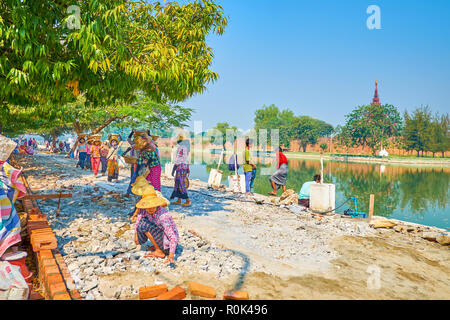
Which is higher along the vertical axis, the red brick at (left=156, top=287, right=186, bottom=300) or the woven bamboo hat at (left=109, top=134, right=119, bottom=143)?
the woven bamboo hat at (left=109, top=134, right=119, bottom=143)

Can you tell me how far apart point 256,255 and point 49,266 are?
114 inches

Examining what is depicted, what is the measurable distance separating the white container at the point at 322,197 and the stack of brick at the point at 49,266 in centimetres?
681

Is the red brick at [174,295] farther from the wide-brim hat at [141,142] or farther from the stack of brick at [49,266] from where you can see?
the wide-brim hat at [141,142]

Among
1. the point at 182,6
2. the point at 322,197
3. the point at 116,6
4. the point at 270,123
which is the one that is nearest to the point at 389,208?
the point at 322,197

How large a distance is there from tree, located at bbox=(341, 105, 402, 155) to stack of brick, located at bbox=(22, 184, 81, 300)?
60524mm

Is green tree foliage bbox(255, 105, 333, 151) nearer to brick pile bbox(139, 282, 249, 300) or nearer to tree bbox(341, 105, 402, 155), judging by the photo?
tree bbox(341, 105, 402, 155)

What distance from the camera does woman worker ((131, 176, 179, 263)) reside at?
391 centimetres

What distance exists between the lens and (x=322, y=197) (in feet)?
27.8

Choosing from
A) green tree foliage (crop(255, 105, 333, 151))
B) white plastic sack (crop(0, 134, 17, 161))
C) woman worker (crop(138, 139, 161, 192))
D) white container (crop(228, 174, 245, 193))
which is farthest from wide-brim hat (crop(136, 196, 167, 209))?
green tree foliage (crop(255, 105, 333, 151))

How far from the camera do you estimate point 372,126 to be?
56.7 metres

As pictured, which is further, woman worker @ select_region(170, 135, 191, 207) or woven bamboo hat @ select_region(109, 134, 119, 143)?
woven bamboo hat @ select_region(109, 134, 119, 143)

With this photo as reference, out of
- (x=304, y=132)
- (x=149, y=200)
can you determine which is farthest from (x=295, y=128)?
(x=149, y=200)

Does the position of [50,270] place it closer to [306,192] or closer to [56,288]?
[56,288]
